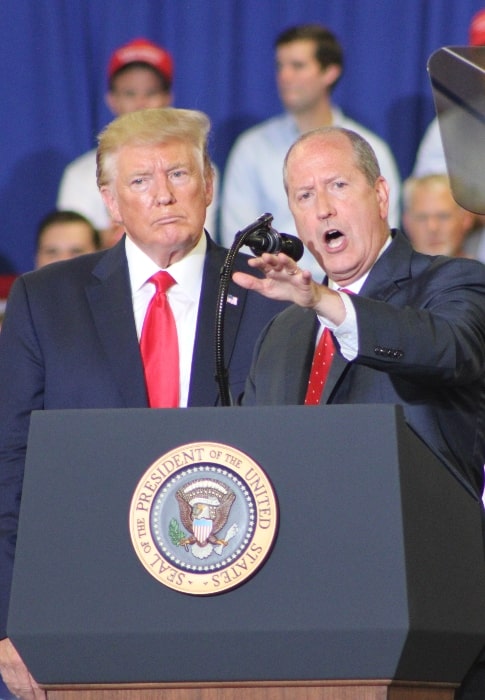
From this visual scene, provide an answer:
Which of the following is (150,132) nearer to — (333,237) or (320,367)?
(333,237)

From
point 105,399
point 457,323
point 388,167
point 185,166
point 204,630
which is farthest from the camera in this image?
point 388,167

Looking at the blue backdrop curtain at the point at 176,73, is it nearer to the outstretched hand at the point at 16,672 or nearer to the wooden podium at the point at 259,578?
the outstretched hand at the point at 16,672

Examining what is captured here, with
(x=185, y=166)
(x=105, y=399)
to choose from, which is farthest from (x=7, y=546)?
(x=185, y=166)

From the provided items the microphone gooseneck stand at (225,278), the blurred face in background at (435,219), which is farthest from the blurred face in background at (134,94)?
the microphone gooseneck stand at (225,278)

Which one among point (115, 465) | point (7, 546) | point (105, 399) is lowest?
point (7, 546)

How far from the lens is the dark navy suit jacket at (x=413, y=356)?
1.69 metres

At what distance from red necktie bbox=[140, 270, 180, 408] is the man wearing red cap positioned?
1722mm

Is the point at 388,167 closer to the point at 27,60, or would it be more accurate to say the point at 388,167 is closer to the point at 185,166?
the point at 27,60

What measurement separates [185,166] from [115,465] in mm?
996

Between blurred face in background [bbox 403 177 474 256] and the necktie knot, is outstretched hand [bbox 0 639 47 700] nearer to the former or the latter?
the necktie knot

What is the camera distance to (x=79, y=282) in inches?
91.8

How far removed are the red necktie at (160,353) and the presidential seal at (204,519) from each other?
2.49 ft

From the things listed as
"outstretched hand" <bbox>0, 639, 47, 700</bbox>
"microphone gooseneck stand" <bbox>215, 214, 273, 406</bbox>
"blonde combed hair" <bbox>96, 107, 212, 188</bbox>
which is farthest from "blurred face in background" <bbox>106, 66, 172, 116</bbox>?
"microphone gooseneck stand" <bbox>215, 214, 273, 406</bbox>

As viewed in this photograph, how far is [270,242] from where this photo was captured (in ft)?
5.30
